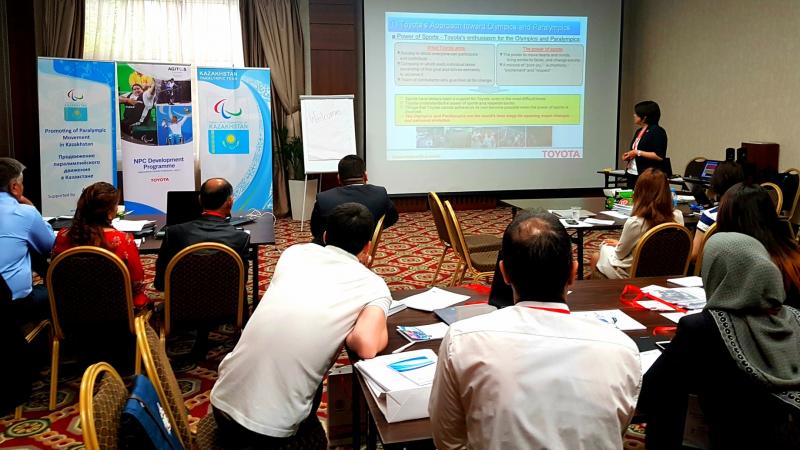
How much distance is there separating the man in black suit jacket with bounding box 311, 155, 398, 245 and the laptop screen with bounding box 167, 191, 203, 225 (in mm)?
758

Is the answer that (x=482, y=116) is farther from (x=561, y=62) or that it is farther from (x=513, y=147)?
(x=561, y=62)

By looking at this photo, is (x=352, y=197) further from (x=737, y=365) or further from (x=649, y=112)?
(x=649, y=112)

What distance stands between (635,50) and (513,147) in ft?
7.70

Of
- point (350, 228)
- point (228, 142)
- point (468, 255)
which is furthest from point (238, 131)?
point (350, 228)

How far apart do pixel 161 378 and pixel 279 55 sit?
284 inches

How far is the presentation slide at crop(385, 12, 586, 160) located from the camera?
28.1 ft

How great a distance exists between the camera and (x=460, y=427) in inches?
57.2

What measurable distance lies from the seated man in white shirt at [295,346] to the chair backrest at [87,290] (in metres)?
1.37

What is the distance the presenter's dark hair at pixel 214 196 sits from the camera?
11.4 feet

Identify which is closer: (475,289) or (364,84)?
(475,289)

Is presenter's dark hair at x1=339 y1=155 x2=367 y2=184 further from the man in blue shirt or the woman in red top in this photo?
the man in blue shirt

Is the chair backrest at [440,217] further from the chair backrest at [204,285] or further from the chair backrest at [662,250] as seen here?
the chair backrest at [204,285]

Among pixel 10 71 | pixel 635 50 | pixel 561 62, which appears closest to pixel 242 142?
pixel 10 71

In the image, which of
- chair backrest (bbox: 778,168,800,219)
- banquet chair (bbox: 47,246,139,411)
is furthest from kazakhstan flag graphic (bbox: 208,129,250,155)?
chair backrest (bbox: 778,168,800,219)
